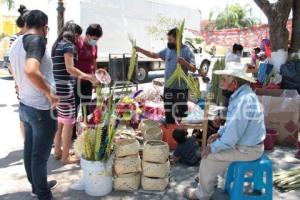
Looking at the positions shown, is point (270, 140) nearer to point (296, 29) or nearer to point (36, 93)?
point (296, 29)

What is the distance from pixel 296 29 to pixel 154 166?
5.32 m

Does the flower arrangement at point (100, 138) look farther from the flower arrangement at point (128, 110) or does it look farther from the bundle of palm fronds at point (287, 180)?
the bundle of palm fronds at point (287, 180)

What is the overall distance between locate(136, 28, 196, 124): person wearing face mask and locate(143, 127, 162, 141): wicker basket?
0.55 m

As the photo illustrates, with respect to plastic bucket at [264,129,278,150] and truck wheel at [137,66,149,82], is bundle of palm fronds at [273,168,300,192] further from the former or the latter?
truck wheel at [137,66,149,82]

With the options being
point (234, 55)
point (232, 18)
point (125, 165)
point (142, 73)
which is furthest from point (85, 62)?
point (232, 18)

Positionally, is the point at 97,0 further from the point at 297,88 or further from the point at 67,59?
the point at 67,59

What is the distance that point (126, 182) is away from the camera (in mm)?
4121

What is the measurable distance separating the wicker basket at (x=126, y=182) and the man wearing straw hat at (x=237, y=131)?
0.84m

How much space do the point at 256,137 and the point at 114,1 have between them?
401 inches

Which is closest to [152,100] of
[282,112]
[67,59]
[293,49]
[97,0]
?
[282,112]

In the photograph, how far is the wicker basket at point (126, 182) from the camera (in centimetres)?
412

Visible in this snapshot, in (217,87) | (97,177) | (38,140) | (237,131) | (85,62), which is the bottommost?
(97,177)

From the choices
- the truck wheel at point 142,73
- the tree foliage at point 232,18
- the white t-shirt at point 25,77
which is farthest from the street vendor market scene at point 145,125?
the tree foliage at point 232,18

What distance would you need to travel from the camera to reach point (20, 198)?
13.0ft
